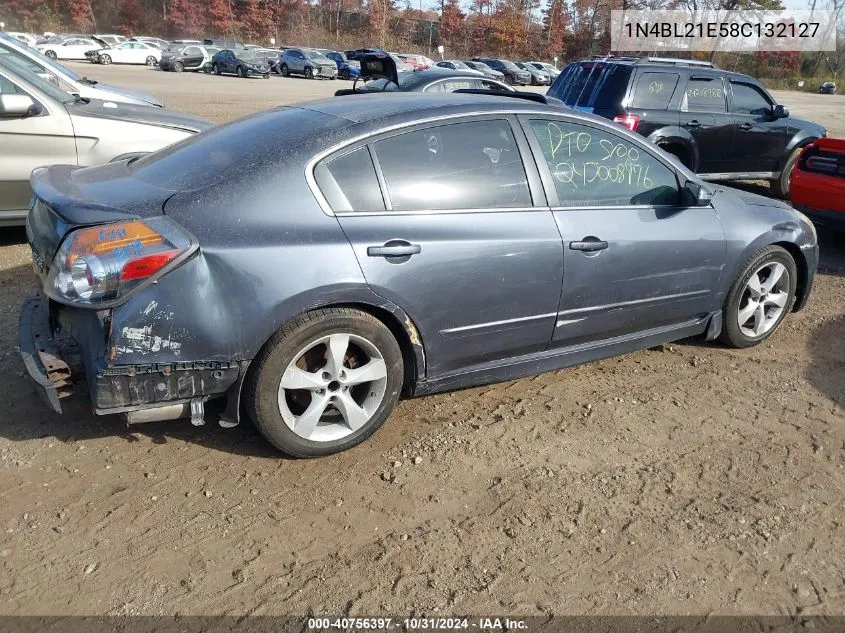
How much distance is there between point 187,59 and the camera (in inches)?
1513

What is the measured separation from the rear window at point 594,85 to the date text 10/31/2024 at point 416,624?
293 inches

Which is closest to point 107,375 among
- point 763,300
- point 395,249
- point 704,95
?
point 395,249

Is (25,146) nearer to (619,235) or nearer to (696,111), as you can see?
(619,235)

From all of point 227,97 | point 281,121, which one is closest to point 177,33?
point 227,97

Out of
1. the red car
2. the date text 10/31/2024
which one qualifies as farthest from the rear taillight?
the date text 10/31/2024

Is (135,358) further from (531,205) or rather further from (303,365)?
(531,205)

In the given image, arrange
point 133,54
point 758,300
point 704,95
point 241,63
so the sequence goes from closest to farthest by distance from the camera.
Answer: point 758,300, point 704,95, point 241,63, point 133,54

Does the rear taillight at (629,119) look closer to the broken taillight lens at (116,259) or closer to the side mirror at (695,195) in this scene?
the side mirror at (695,195)

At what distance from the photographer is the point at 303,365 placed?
329 cm

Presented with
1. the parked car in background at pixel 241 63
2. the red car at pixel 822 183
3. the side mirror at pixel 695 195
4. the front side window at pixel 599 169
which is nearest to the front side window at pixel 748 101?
the red car at pixel 822 183

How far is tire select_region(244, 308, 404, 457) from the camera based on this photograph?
3117 millimetres

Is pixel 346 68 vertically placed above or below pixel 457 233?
below

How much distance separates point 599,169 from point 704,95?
20.6 feet

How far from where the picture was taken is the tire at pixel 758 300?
459cm
